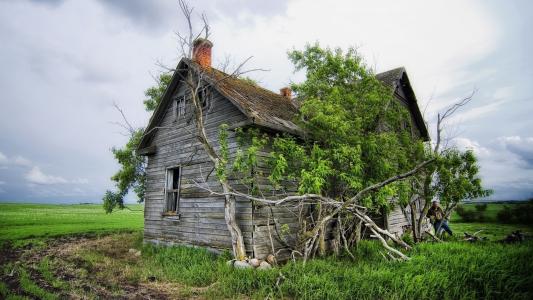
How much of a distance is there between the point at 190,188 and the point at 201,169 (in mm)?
892

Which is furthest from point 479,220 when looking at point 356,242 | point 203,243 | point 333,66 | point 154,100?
point 154,100

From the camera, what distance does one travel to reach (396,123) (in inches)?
422

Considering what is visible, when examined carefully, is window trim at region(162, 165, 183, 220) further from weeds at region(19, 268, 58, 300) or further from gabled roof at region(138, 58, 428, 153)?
weeds at region(19, 268, 58, 300)

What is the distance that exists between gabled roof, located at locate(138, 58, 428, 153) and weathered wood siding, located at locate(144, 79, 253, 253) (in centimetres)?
39

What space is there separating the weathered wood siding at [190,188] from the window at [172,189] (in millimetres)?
214

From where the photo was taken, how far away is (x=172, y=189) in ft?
40.2

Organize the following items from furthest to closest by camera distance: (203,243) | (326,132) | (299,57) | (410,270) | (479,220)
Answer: (479,220)
(299,57)
(203,243)
(326,132)
(410,270)

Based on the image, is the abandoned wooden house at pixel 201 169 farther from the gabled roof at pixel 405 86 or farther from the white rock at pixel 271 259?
the white rock at pixel 271 259

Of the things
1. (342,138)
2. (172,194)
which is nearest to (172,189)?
(172,194)

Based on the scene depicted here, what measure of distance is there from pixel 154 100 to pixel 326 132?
43.5 feet

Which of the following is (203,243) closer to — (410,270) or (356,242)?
(356,242)

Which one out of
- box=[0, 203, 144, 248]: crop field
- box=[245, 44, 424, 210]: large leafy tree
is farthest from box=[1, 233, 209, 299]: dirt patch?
box=[0, 203, 144, 248]: crop field

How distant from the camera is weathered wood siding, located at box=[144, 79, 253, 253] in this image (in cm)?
984

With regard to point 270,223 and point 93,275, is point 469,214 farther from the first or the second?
point 93,275
